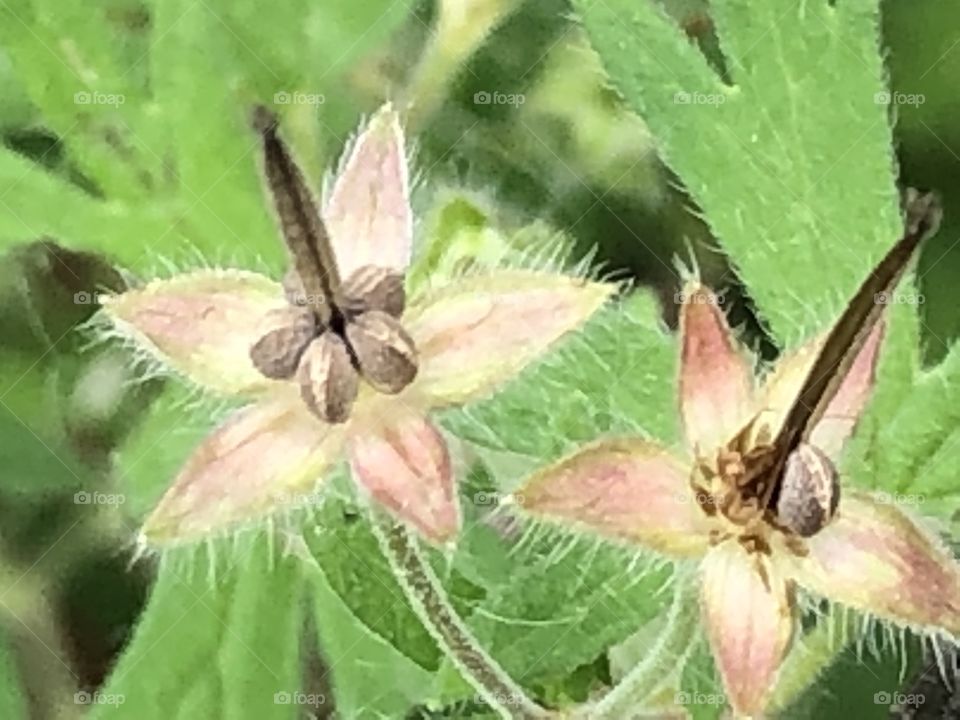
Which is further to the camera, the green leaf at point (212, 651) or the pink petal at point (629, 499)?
the green leaf at point (212, 651)

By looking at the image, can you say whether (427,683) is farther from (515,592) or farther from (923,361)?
(923,361)

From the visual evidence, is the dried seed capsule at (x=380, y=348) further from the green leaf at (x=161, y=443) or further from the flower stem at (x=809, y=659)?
the flower stem at (x=809, y=659)

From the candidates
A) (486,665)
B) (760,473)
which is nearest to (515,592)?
→ (486,665)

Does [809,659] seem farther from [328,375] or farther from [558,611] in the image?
[328,375]

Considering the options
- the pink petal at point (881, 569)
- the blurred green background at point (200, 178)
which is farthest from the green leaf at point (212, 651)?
the pink petal at point (881, 569)

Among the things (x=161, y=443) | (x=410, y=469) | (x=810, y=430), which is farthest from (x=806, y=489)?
(x=161, y=443)

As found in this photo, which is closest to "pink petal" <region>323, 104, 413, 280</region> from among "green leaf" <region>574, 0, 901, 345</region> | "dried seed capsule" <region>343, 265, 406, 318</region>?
"dried seed capsule" <region>343, 265, 406, 318</region>
